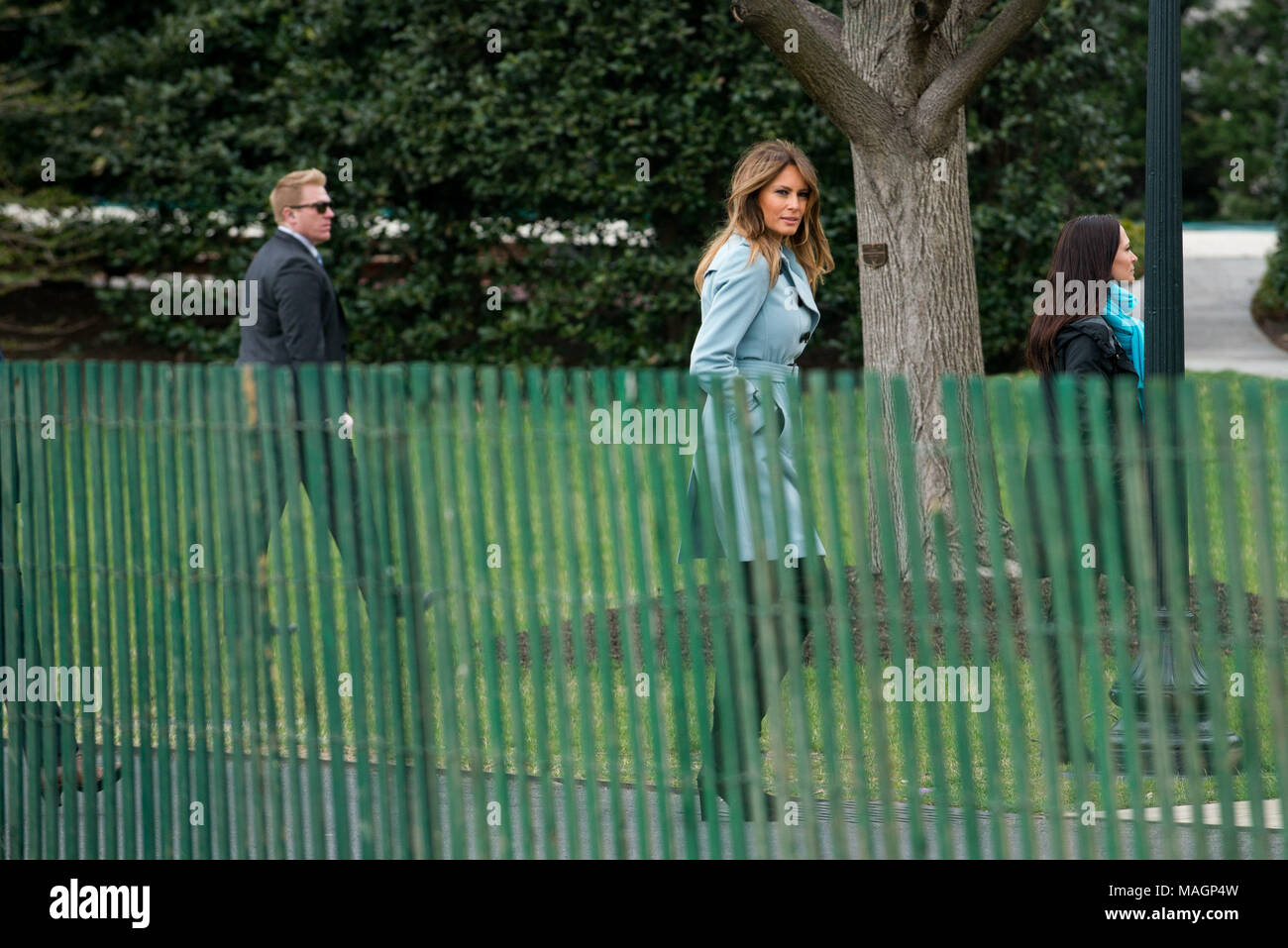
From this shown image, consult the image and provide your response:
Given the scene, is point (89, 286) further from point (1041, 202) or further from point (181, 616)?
point (181, 616)

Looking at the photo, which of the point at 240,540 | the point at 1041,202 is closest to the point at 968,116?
the point at 1041,202

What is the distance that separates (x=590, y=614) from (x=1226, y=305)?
2214 cm

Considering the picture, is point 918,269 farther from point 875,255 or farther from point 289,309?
point 289,309

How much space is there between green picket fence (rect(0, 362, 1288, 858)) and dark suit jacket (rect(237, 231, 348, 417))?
255 centimetres

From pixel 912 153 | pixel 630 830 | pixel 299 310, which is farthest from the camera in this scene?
pixel 912 153

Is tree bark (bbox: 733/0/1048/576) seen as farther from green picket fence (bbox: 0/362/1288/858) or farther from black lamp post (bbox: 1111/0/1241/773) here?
green picket fence (bbox: 0/362/1288/858)

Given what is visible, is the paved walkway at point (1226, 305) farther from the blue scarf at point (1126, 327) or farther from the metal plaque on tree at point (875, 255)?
the blue scarf at point (1126, 327)

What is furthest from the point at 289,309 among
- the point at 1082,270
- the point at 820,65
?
the point at 1082,270

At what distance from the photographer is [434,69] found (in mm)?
15781

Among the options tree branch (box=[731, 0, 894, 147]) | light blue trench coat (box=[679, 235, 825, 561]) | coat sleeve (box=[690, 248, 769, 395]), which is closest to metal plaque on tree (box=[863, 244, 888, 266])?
tree branch (box=[731, 0, 894, 147])

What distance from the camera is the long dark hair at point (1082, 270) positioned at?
590cm

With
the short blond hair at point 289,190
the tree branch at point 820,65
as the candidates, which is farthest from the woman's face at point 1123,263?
the short blond hair at point 289,190

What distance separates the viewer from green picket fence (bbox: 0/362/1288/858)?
367 cm

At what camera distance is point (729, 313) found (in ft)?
17.5
